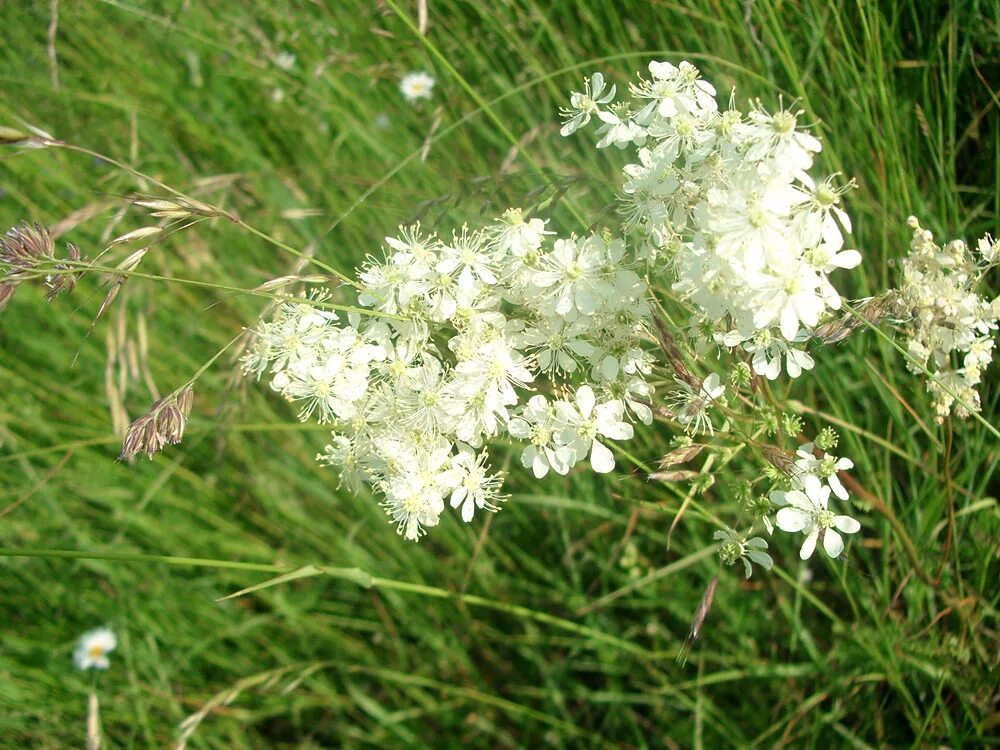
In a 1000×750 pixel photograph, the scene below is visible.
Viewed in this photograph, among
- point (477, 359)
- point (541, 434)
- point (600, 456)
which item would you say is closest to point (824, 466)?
point (600, 456)

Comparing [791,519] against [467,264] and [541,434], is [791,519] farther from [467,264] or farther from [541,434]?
[467,264]

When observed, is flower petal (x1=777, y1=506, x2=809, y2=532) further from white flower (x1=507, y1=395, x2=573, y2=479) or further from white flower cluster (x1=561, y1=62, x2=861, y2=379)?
white flower (x1=507, y1=395, x2=573, y2=479)

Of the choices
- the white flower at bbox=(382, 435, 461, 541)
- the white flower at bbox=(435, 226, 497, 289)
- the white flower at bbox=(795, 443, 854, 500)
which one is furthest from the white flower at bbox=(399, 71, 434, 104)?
the white flower at bbox=(795, 443, 854, 500)

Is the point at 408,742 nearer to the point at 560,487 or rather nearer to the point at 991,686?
the point at 560,487

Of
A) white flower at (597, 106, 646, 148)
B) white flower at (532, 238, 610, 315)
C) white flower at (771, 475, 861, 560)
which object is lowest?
white flower at (771, 475, 861, 560)

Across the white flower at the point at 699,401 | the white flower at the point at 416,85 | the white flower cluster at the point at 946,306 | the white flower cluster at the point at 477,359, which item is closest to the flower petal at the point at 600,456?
the white flower cluster at the point at 477,359

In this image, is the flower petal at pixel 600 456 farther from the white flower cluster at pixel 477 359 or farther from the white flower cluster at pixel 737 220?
the white flower cluster at pixel 737 220
